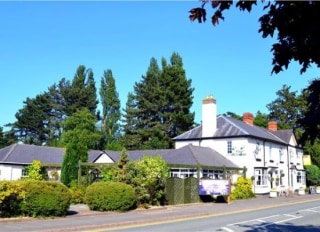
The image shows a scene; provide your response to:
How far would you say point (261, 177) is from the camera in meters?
47.6

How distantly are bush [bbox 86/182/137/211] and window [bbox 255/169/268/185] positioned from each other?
84.8 feet

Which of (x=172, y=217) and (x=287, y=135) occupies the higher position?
(x=287, y=135)

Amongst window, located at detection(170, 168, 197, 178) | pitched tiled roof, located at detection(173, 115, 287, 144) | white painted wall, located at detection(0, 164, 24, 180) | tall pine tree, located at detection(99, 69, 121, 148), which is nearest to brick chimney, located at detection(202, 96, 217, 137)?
pitched tiled roof, located at detection(173, 115, 287, 144)

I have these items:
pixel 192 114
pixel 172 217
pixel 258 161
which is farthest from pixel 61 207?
pixel 192 114

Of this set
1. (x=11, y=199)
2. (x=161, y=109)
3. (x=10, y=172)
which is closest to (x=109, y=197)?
(x=11, y=199)

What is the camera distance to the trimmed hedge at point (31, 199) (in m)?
18.0

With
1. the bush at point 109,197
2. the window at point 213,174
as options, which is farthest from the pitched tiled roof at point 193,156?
the bush at point 109,197

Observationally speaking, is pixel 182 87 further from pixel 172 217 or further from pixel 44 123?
pixel 172 217

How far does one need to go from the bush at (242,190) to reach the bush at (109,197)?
52.4ft

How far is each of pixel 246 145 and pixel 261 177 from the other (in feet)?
15.4

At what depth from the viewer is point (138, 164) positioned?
26859mm

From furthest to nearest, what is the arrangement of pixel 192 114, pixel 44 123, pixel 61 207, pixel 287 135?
pixel 44 123 < pixel 192 114 < pixel 287 135 < pixel 61 207

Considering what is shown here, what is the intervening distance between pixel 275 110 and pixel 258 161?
4075cm

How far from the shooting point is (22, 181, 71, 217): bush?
1835cm
